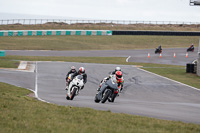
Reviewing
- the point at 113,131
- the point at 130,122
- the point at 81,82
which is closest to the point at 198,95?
the point at 81,82

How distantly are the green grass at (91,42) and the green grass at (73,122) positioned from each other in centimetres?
4669

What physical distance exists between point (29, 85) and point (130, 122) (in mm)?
14222

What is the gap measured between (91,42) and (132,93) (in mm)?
49399

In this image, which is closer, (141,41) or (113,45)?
(113,45)

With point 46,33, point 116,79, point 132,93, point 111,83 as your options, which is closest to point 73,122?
point 111,83

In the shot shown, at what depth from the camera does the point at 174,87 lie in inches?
1010

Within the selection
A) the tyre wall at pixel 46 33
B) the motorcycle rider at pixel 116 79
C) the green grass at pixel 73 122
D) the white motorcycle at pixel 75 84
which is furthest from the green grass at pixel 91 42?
the green grass at pixel 73 122

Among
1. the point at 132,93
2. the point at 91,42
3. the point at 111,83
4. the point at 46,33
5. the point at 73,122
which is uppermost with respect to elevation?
the point at 46,33

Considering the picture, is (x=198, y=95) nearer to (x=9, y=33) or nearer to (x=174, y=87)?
(x=174, y=87)

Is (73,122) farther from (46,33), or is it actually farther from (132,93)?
(46,33)

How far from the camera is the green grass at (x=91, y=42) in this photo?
2441 inches

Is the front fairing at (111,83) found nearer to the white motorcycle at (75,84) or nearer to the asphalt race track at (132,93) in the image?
the asphalt race track at (132,93)

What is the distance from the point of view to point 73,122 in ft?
33.4

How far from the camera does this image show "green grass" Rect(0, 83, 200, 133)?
9.18 meters
